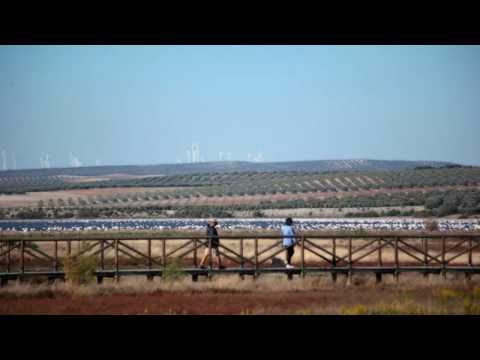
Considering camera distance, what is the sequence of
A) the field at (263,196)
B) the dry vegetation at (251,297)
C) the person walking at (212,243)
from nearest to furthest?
the dry vegetation at (251,297)
the person walking at (212,243)
the field at (263,196)

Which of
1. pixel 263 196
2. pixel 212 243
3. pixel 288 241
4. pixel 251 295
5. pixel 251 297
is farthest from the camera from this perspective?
pixel 263 196

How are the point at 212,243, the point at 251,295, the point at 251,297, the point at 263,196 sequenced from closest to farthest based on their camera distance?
the point at 251,297
the point at 251,295
the point at 212,243
the point at 263,196

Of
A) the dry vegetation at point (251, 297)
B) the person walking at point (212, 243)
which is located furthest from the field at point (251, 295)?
the person walking at point (212, 243)

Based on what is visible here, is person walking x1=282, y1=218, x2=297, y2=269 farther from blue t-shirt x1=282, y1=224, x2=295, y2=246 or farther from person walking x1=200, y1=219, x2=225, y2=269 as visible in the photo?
person walking x1=200, y1=219, x2=225, y2=269

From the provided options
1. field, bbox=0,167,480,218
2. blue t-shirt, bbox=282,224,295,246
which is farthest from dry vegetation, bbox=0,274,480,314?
field, bbox=0,167,480,218

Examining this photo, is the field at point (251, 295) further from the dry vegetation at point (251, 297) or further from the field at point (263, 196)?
the field at point (263, 196)

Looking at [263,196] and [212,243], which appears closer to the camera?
[212,243]

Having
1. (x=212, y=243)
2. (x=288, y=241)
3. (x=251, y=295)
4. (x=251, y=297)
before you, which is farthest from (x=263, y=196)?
(x=251, y=297)

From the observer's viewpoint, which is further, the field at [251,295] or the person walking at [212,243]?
the person walking at [212,243]

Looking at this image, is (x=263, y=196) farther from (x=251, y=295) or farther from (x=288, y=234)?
(x=251, y=295)

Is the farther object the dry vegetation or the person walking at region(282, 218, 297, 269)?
the person walking at region(282, 218, 297, 269)

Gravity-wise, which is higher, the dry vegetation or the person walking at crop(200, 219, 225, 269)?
the person walking at crop(200, 219, 225, 269)
